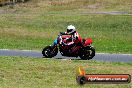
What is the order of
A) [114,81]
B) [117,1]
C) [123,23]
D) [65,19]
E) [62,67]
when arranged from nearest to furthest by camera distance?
[114,81], [62,67], [123,23], [65,19], [117,1]

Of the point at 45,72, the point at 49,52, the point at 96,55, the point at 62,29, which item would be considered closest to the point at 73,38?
the point at 49,52

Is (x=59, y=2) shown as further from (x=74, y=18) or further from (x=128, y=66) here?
(x=128, y=66)

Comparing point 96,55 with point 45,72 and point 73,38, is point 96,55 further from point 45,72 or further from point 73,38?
point 45,72

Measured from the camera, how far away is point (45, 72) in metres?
15.8

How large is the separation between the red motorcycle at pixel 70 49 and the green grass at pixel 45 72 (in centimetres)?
286

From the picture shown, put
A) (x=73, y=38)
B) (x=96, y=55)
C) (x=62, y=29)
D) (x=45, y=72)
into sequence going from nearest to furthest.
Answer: (x=45, y=72) < (x=73, y=38) < (x=96, y=55) < (x=62, y=29)

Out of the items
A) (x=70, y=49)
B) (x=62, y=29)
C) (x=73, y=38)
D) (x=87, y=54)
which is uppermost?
(x=73, y=38)

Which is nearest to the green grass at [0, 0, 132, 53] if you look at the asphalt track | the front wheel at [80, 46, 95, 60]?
the asphalt track

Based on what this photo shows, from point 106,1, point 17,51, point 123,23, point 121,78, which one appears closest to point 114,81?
point 121,78

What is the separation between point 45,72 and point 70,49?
20.6 feet

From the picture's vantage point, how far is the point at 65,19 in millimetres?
46906

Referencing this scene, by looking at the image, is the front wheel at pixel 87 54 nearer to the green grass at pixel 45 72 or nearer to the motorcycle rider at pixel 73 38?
the motorcycle rider at pixel 73 38

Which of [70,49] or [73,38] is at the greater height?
[73,38]

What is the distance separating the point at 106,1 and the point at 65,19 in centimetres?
1953
